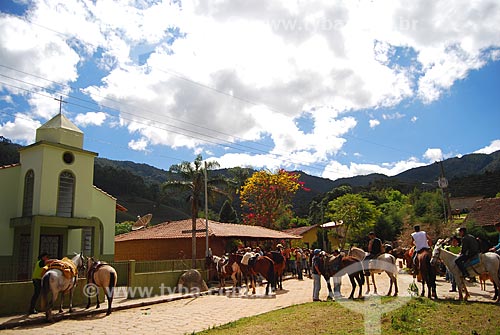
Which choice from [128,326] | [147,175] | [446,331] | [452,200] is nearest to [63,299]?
[128,326]

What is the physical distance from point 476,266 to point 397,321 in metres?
4.84

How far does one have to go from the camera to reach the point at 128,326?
11234mm

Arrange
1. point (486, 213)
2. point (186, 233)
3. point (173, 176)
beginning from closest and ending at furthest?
point (173, 176) → point (186, 233) → point (486, 213)

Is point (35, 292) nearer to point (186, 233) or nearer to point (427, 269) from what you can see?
point (427, 269)

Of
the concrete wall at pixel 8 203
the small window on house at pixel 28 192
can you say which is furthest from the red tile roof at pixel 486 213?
the concrete wall at pixel 8 203

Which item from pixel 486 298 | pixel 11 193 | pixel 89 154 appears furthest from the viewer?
pixel 89 154

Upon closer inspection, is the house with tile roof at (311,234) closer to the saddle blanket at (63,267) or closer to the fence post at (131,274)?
the fence post at (131,274)

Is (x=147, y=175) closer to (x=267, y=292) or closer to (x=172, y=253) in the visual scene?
(x=172, y=253)

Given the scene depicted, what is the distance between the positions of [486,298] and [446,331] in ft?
18.7

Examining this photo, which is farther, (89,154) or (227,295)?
(89,154)

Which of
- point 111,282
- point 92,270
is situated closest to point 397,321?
point 111,282

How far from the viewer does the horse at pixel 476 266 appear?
463 inches

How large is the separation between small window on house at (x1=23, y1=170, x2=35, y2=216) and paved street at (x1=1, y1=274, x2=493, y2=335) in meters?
6.42

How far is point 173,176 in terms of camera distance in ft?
85.9
